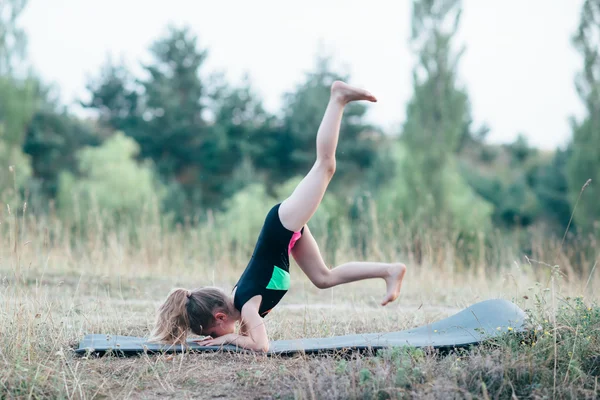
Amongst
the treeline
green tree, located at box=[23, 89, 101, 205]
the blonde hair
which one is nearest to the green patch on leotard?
the blonde hair

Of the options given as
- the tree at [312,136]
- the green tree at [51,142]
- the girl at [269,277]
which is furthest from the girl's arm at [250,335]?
the green tree at [51,142]

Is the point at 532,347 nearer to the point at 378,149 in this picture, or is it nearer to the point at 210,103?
the point at 378,149

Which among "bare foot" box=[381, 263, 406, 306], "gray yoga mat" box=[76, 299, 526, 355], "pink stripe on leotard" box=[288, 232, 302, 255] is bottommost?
"gray yoga mat" box=[76, 299, 526, 355]

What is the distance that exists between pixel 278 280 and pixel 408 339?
2.69 ft

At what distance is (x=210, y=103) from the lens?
2320 centimetres

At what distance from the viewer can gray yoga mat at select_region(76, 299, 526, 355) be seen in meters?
3.23

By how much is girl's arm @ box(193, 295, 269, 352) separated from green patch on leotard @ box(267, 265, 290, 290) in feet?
0.36

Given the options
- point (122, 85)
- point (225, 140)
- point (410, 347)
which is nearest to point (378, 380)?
point (410, 347)

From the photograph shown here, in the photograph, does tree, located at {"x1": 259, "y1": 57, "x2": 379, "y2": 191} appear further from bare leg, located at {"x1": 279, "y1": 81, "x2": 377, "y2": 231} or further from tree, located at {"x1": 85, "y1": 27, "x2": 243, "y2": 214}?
bare leg, located at {"x1": 279, "y1": 81, "x2": 377, "y2": 231}

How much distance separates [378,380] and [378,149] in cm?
1980

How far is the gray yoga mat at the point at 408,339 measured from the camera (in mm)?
3230

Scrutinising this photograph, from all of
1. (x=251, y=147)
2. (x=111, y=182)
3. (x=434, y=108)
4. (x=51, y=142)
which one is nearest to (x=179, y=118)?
(x=251, y=147)

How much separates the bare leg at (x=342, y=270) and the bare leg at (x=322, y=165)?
0.24m

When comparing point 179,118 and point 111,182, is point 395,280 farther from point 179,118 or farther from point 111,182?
point 179,118
